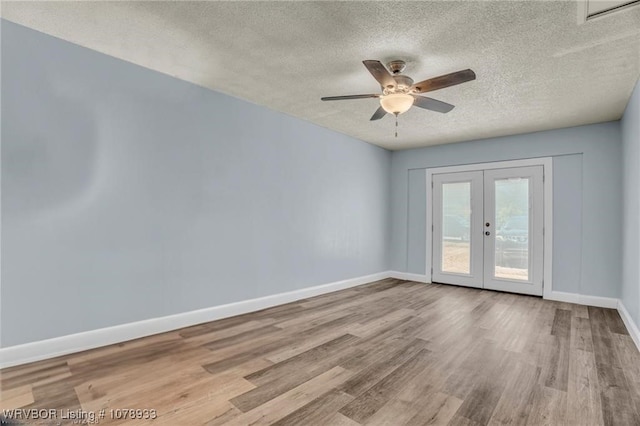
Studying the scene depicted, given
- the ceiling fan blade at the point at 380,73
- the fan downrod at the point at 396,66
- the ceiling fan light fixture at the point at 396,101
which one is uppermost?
the fan downrod at the point at 396,66

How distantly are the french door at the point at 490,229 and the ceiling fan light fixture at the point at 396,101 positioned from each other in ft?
10.6

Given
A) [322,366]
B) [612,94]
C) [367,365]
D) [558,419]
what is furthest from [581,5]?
[322,366]

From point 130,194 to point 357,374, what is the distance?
8.40ft

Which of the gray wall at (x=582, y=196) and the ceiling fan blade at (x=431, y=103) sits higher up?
the ceiling fan blade at (x=431, y=103)

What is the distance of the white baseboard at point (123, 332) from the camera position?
8.07 feet

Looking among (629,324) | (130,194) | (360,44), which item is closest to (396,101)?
(360,44)

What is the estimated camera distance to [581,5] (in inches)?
81.4

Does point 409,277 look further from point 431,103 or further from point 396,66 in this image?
point 396,66

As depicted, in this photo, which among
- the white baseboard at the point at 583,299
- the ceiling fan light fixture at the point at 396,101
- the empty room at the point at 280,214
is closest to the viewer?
the empty room at the point at 280,214

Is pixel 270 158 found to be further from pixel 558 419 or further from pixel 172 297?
pixel 558 419

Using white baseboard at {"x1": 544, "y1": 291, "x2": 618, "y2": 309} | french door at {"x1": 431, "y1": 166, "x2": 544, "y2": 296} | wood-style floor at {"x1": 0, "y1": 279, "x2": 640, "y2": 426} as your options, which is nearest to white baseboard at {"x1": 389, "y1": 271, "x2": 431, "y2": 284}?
french door at {"x1": 431, "y1": 166, "x2": 544, "y2": 296}

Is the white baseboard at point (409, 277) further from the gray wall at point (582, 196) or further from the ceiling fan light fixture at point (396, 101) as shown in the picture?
the ceiling fan light fixture at point (396, 101)

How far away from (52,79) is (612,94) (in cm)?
545

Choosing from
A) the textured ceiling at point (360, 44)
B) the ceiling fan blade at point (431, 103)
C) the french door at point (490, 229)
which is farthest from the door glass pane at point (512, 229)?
the ceiling fan blade at point (431, 103)
